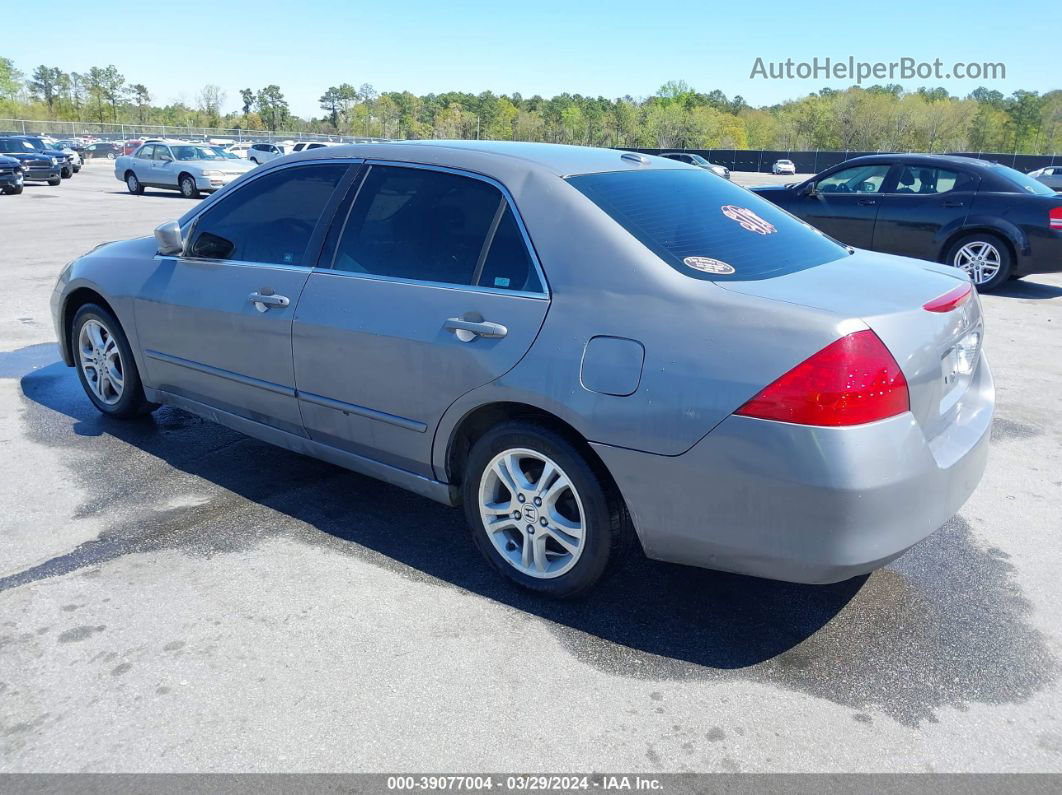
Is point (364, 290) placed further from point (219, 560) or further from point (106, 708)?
point (106, 708)

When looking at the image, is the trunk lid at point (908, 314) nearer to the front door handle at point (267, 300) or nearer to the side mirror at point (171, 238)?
the front door handle at point (267, 300)

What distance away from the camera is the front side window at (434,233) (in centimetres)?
326

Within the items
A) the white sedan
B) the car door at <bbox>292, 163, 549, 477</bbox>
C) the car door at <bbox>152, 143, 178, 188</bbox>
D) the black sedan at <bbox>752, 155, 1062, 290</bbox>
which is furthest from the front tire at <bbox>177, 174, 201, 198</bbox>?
the car door at <bbox>292, 163, 549, 477</bbox>

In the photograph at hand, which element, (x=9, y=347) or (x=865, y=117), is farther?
(x=865, y=117)

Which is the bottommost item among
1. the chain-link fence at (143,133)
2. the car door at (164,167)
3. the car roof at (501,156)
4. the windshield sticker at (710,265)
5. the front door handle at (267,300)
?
the chain-link fence at (143,133)

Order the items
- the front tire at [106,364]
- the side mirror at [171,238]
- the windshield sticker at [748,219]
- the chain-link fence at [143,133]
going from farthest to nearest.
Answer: the chain-link fence at [143,133]
the front tire at [106,364]
the side mirror at [171,238]
the windshield sticker at [748,219]

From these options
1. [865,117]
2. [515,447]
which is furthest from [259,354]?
[865,117]

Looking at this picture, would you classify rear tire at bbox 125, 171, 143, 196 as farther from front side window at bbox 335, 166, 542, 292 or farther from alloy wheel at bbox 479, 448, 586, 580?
alloy wheel at bbox 479, 448, 586, 580

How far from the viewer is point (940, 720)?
103 inches

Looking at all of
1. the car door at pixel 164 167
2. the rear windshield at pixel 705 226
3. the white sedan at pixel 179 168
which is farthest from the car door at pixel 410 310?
the car door at pixel 164 167

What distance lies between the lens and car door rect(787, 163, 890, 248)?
414 inches

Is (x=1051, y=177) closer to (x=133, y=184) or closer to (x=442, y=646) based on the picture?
(x=133, y=184)

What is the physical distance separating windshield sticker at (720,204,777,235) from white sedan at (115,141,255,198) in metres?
23.7

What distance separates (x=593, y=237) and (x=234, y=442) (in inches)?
113
